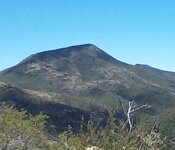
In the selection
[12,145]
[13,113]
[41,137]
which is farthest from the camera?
[13,113]

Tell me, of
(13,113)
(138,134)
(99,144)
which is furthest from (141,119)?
(13,113)

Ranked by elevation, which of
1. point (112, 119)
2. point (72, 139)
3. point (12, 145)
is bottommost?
point (12, 145)

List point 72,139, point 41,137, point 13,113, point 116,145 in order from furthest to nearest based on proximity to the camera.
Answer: point 13,113 → point 41,137 → point 72,139 → point 116,145

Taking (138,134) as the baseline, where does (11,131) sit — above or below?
below

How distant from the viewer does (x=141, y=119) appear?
72.4ft

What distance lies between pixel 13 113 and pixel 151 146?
1868 inches

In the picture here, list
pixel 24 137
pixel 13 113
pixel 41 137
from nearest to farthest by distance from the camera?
pixel 24 137 < pixel 41 137 < pixel 13 113

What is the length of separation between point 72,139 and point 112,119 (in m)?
6.80

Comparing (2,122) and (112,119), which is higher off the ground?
(112,119)

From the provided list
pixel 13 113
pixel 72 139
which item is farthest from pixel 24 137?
pixel 72 139

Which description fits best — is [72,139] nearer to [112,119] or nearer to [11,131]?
[112,119]

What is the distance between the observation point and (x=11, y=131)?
193 feet

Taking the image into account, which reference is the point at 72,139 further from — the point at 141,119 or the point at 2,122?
the point at 2,122

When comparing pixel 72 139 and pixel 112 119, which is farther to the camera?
pixel 72 139
